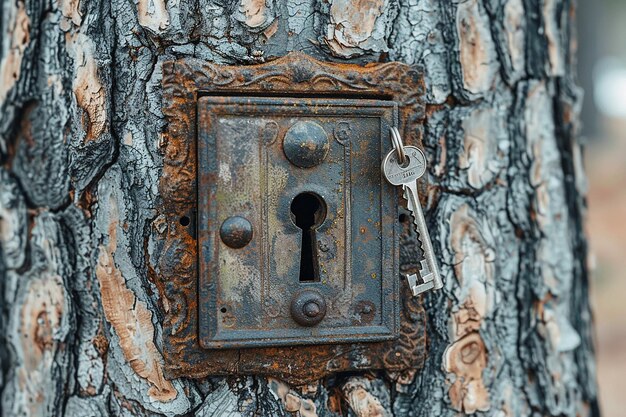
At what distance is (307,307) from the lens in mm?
891

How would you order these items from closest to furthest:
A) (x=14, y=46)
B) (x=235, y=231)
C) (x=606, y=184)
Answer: (x=235, y=231), (x=14, y=46), (x=606, y=184)

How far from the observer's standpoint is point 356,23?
3.07 ft

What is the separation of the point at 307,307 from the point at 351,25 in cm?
34

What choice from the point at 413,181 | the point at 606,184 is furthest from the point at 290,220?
the point at 606,184

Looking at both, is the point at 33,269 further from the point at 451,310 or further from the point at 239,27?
the point at 451,310

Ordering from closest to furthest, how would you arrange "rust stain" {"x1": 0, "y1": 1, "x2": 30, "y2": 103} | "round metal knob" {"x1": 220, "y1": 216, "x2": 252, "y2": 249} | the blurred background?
"round metal knob" {"x1": 220, "y1": 216, "x2": 252, "y2": 249} → "rust stain" {"x1": 0, "y1": 1, "x2": 30, "y2": 103} → the blurred background

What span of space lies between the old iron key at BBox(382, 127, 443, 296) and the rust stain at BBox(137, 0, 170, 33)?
0.29 meters

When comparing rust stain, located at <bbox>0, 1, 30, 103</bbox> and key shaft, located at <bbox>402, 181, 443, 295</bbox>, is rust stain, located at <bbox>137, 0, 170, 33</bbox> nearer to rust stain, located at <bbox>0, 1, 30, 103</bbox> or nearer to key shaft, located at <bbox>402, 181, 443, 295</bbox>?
rust stain, located at <bbox>0, 1, 30, 103</bbox>

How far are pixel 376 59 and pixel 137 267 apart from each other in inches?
14.8

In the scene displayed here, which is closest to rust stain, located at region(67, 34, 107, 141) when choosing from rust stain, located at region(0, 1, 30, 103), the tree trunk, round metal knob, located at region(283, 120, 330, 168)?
the tree trunk

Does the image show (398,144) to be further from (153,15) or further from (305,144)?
(153,15)

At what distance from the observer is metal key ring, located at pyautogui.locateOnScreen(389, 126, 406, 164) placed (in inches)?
34.9

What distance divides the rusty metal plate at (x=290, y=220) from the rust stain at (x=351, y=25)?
8 cm

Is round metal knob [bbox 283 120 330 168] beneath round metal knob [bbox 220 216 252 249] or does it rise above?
above
